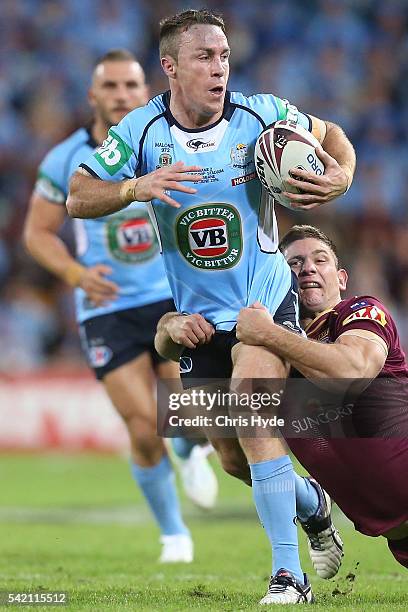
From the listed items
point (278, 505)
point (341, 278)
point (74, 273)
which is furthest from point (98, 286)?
point (278, 505)

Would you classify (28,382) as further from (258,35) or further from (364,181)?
(258,35)

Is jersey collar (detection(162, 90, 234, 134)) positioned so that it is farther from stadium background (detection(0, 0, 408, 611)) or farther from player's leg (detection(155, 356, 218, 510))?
player's leg (detection(155, 356, 218, 510))

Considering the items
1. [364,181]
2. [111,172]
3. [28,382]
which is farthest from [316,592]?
[364,181]

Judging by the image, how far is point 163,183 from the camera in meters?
4.76

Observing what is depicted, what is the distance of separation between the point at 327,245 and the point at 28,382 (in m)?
9.03

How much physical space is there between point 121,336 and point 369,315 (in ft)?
10.3

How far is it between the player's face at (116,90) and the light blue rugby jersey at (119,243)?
208mm

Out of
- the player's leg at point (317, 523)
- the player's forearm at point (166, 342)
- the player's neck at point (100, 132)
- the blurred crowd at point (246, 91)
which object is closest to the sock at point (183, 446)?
the player's neck at point (100, 132)

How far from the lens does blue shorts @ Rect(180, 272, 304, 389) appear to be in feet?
17.3

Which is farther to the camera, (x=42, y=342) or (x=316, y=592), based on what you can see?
(x=42, y=342)

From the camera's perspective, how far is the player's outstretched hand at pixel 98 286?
25.0ft

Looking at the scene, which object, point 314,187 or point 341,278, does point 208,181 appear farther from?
point 341,278

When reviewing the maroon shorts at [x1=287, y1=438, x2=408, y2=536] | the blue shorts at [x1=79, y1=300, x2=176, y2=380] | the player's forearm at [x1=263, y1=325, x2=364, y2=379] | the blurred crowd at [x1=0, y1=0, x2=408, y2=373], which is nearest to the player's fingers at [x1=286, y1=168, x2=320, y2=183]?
the player's forearm at [x1=263, y1=325, x2=364, y2=379]

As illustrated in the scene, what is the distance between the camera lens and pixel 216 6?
17.2 m
